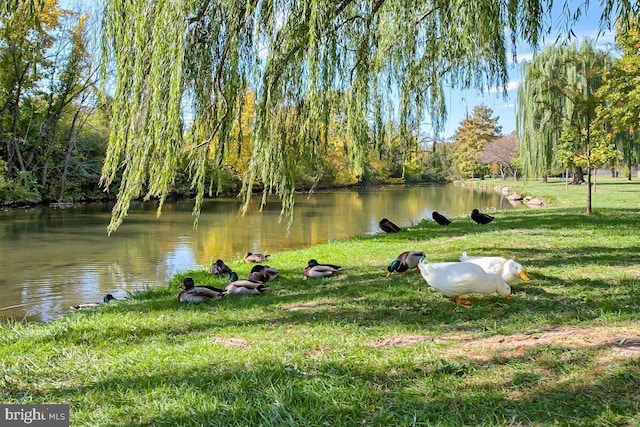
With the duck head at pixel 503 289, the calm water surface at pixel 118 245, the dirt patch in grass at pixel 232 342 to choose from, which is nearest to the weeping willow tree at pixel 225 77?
the dirt patch in grass at pixel 232 342

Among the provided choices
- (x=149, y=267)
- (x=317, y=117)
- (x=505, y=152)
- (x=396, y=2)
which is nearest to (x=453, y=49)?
(x=396, y=2)

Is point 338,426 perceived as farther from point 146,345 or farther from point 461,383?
point 146,345

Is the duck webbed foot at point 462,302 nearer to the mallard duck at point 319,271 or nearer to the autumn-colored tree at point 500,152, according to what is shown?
the mallard duck at point 319,271

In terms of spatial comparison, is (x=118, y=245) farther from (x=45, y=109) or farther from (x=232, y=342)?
(x=45, y=109)

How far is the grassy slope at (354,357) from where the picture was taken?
219 cm

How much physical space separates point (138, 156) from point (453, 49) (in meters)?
3.61

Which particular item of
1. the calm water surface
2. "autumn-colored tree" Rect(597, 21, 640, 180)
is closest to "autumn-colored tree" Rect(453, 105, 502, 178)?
the calm water surface

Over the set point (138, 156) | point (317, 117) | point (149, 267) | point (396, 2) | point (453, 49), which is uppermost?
point (396, 2)

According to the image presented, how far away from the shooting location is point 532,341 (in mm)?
2855

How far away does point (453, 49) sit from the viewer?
5305 mm

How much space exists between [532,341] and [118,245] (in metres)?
11.7

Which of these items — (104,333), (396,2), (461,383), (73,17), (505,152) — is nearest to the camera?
(461,383)

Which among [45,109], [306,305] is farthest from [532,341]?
[45,109]

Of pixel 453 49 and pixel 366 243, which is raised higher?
pixel 453 49
